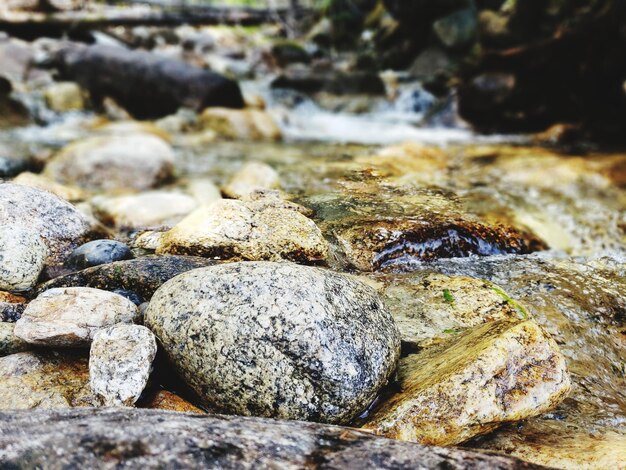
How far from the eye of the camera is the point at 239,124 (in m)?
9.77

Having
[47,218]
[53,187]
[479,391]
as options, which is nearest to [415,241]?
[479,391]

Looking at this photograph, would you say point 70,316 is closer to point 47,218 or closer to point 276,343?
point 276,343

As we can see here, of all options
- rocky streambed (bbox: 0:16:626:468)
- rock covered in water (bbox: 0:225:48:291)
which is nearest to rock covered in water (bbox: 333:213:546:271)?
rocky streambed (bbox: 0:16:626:468)

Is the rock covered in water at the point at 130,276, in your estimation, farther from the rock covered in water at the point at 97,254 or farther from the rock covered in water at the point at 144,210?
the rock covered in water at the point at 144,210

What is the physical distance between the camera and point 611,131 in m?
9.03

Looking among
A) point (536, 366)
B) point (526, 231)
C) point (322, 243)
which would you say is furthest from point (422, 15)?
point (536, 366)

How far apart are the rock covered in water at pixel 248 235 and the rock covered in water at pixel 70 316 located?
3.05 feet

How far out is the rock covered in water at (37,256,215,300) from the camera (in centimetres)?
299

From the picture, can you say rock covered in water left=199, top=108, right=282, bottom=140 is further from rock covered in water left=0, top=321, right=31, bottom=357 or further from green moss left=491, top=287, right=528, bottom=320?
rock covered in water left=0, top=321, right=31, bottom=357

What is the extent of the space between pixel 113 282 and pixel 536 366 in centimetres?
249

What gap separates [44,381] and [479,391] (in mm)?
2071

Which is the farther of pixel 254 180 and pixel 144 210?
pixel 254 180

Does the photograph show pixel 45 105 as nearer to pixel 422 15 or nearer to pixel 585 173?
pixel 585 173

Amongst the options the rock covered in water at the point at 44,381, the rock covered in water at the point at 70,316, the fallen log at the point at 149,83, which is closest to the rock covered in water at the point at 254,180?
the rock covered in water at the point at 70,316
